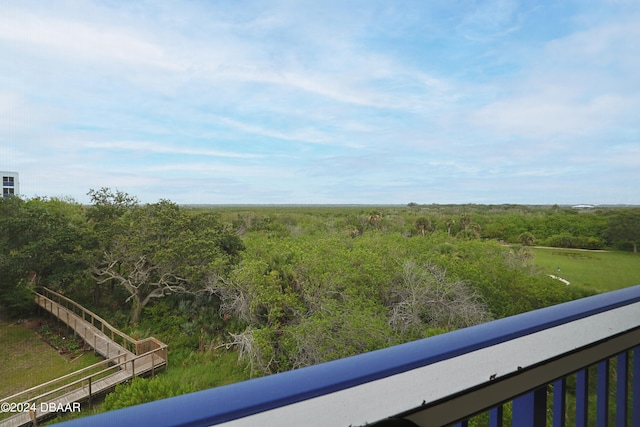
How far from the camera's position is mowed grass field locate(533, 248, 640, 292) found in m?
2.10

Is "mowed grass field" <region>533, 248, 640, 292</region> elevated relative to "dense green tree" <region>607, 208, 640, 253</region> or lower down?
lower down

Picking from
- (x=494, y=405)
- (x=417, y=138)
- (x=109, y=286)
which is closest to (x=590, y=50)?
(x=417, y=138)

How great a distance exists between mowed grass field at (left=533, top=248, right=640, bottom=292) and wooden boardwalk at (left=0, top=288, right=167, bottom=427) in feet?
7.22

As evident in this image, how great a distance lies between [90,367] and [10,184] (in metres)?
0.61

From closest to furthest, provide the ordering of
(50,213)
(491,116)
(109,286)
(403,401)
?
(403,401), (50,213), (109,286), (491,116)

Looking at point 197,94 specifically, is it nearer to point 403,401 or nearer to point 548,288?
point 403,401

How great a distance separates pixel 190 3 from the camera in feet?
4.44

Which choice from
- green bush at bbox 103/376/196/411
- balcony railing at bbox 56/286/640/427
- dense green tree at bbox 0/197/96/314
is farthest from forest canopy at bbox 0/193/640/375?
balcony railing at bbox 56/286/640/427

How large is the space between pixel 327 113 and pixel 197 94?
821 mm

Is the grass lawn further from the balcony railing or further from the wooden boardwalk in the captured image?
the balcony railing

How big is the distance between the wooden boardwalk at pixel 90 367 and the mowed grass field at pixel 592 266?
7.22ft

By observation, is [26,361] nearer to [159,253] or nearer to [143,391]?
[143,391]

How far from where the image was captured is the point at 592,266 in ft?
7.19

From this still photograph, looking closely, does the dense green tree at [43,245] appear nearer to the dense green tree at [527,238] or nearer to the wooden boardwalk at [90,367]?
the wooden boardwalk at [90,367]
